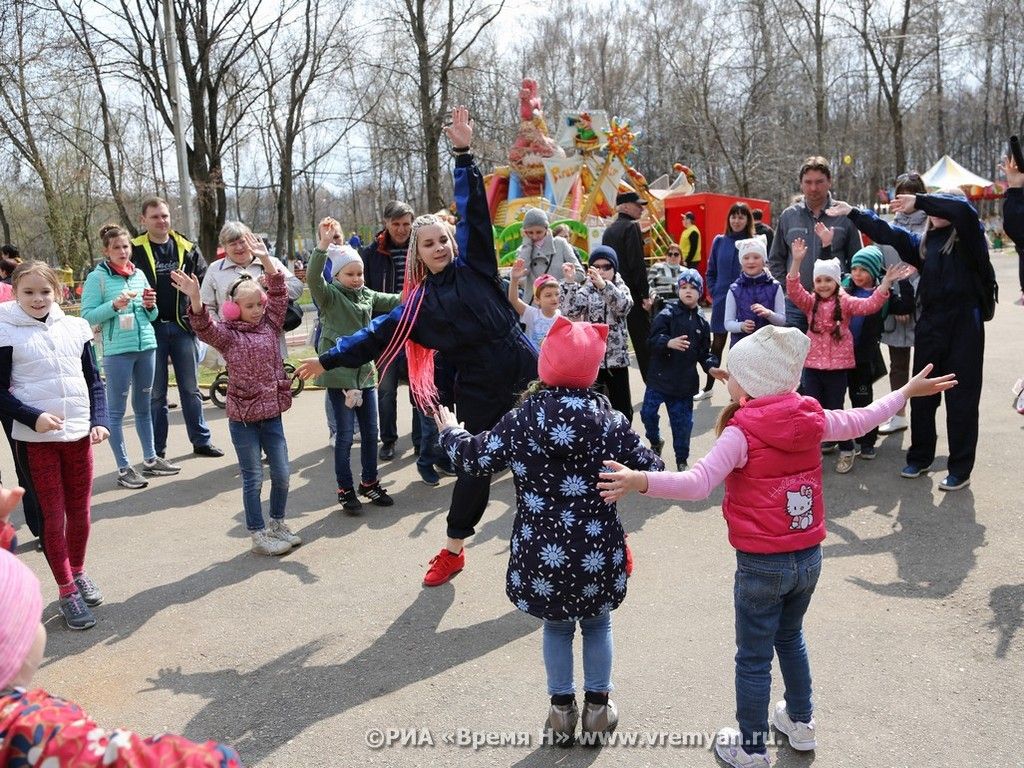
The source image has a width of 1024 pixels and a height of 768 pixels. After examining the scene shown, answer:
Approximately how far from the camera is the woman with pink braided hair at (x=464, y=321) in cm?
396

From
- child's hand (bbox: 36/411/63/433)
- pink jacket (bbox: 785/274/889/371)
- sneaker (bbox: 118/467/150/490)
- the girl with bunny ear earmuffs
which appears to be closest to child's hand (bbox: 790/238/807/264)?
pink jacket (bbox: 785/274/889/371)

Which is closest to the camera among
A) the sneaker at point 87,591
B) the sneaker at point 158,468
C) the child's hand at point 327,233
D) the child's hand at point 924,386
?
the child's hand at point 924,386

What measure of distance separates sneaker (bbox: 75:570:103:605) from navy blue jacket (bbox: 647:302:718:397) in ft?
12.7

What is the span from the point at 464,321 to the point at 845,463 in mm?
3382

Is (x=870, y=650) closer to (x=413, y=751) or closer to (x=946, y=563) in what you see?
(x=946, y=563)

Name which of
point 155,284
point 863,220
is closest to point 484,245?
point 863,220

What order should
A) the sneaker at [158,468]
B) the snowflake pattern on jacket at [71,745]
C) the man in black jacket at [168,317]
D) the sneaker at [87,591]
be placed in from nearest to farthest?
the snowflake pattern on jacket at [71,745] < the sneaker at [87,591] < the sneaker at [158,468] < the man in black jacket at [168,317]

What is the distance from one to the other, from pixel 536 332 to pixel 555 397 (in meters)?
3.56

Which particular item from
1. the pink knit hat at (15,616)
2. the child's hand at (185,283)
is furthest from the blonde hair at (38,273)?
the pink knit hat at (15,616)

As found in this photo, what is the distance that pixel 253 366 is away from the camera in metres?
4.71

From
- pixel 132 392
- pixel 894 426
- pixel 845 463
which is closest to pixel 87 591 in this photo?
pixel 132 392

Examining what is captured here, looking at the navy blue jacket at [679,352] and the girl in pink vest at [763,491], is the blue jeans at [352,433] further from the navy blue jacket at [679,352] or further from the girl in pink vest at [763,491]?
the girl in pink vest at [763,491]

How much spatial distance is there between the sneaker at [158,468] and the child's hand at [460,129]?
4.12 meters

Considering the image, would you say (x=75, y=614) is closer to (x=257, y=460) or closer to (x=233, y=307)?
(x=257, y=460)
